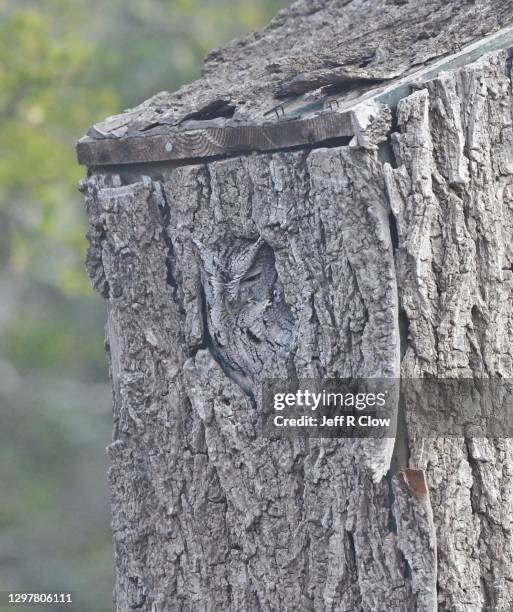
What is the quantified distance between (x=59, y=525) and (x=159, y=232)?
658cm

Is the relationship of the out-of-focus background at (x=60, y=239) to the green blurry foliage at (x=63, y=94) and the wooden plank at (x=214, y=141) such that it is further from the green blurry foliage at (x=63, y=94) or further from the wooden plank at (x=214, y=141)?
the wooden plank at (x=214, y=141)

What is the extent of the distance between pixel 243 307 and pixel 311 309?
7.5 inches

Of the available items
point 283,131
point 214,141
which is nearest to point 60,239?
point 214,141

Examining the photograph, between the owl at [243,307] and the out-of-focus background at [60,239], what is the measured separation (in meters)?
3.39

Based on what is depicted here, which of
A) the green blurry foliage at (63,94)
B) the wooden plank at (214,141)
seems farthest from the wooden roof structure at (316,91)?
the green blurry foliage at (63,94)

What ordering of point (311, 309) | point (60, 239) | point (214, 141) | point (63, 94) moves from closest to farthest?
point (311, 309), point (214, 141), point (63, 94), point (60, 239)

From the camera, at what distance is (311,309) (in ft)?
5.93

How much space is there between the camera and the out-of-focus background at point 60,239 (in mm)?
5434

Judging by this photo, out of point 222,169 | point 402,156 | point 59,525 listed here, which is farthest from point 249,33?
point 59,525

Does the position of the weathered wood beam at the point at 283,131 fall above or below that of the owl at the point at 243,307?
above

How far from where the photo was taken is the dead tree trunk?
1747 millimetres

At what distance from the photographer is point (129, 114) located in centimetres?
218

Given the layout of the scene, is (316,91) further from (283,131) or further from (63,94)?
(63,94)

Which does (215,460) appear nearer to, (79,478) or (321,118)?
(321,118)
